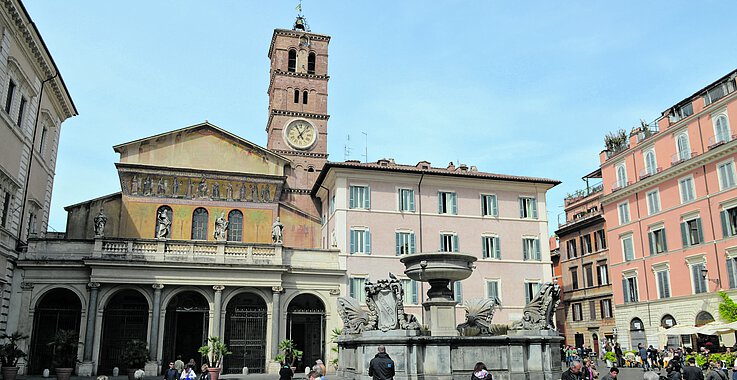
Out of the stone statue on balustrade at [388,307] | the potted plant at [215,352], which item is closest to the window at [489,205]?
the potted plant at [215,352]

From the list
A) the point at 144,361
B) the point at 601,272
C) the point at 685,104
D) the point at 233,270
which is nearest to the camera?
the point at 144,361

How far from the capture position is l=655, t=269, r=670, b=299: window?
114 feet

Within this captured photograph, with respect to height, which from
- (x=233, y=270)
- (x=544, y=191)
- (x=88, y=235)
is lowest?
(x=233, y=270)

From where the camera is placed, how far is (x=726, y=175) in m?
31.0

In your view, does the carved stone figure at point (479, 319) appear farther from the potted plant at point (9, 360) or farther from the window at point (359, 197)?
the window at point (359, 197)

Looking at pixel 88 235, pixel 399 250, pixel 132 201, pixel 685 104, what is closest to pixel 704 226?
pixel 685 104

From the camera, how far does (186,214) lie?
3319 centimetres

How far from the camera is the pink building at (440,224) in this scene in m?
32.3

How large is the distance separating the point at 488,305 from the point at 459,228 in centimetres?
1802

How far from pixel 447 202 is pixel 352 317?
18.2 meters

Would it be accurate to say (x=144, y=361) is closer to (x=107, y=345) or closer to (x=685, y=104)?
(x=107, y=345)

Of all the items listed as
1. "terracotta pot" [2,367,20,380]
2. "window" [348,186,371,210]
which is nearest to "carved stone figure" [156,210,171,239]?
"window" [348,186,371,210]

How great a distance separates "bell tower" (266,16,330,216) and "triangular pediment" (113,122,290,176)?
27.9 feet

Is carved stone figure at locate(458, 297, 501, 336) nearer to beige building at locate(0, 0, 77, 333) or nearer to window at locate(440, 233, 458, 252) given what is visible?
window at locate(440, 233, 458, 252)
